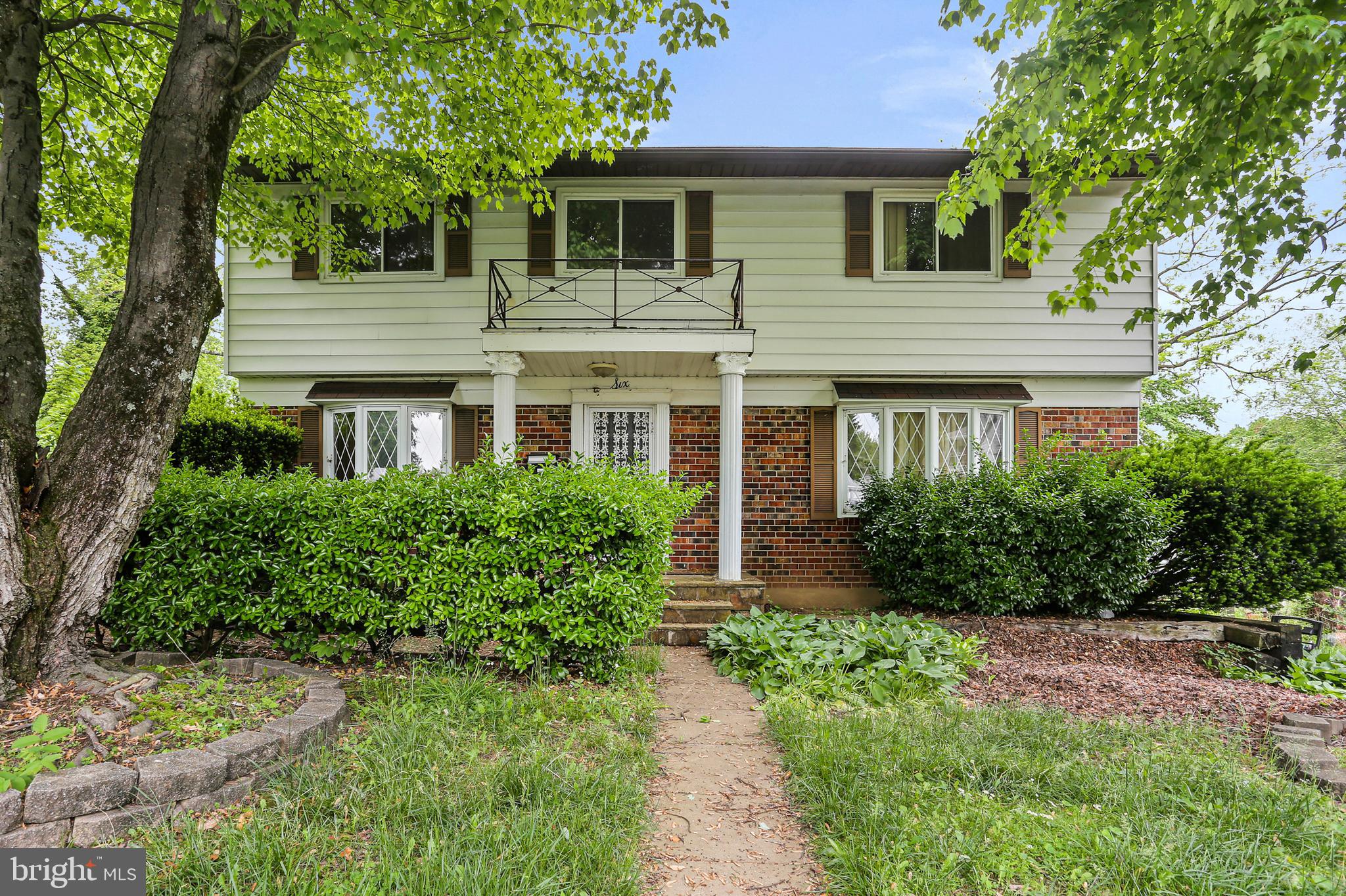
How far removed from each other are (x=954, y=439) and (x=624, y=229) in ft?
16.7

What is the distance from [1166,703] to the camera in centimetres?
412

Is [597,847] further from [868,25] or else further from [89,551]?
[868,25]

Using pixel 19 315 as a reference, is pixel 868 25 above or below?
above

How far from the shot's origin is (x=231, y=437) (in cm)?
668

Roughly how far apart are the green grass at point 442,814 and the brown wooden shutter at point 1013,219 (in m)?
7.35

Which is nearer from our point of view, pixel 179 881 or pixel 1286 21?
pixel 179 881

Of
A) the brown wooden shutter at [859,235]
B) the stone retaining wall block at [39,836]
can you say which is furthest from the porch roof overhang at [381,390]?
the stone retaining wall block at [39,836]

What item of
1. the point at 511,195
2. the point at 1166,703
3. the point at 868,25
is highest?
the point at 868,25

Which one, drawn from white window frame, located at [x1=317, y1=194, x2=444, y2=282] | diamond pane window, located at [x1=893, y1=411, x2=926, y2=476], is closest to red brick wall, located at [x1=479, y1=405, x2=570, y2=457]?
white window frame, located at [x1=317, y1=194, x2=444, y2=282]

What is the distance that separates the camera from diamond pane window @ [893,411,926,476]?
7.92 meters

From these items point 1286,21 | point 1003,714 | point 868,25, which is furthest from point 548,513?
point 868,25

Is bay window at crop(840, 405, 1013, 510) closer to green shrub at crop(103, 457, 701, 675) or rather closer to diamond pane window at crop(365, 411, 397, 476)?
green shrub at crop(103, 457, 701, 675)

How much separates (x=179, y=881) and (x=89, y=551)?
2140mm

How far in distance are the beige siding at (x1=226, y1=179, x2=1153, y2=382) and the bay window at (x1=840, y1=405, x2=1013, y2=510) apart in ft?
1.71
